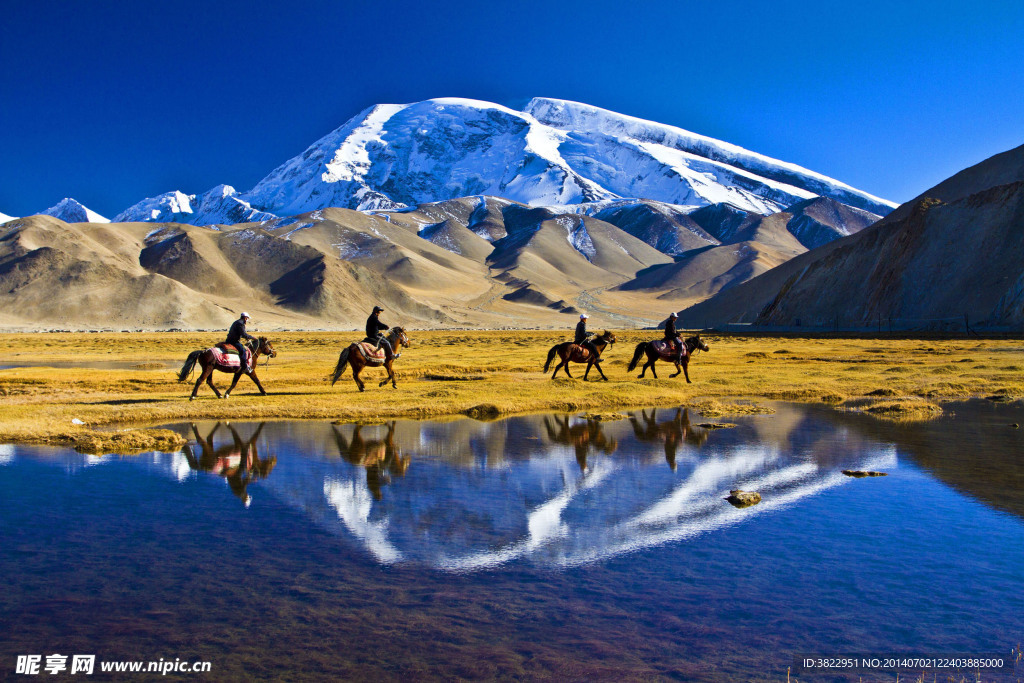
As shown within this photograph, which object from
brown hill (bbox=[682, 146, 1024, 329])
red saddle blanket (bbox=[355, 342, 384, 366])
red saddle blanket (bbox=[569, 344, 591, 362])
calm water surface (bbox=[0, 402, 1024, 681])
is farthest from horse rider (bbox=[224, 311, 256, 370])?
brown hill (bbox=[682, 146, 1024, 329])

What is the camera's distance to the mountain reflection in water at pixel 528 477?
818 centimetres

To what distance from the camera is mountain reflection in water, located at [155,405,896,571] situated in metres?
8.18

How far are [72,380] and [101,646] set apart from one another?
2457 cm

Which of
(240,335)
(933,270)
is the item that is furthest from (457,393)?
(933,270)

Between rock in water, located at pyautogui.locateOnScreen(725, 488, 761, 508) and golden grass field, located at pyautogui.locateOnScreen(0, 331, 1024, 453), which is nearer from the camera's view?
rock in water, located at pyautogui.locateOnScreen(725, 488, 761, 508)

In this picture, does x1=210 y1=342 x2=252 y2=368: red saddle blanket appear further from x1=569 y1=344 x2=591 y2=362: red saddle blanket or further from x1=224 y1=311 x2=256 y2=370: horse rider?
x1=569 y1=344 x2=591 y2=362: red saddle blanket

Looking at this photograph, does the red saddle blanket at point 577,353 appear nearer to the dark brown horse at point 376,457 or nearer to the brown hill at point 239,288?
the dark brown horse at point 376,457

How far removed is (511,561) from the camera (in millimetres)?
7457

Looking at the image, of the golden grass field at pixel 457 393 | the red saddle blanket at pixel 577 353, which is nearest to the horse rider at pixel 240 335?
the golden grass field at pixel 457 393

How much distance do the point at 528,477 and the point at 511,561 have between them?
3.67 meters

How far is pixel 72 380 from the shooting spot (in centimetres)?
2628

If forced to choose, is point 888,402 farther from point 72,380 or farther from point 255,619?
point 72,380

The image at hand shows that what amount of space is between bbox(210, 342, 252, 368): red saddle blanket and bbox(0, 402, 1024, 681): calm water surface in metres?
7.15

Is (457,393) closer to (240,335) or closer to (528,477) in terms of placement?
(240,335)
